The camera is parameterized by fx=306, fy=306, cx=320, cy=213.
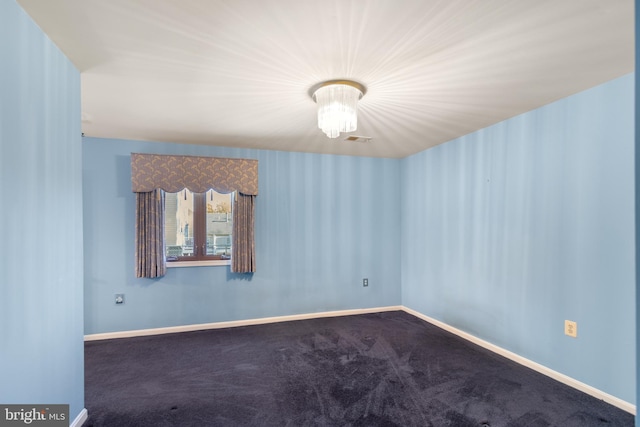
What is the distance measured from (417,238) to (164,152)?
3506 mm

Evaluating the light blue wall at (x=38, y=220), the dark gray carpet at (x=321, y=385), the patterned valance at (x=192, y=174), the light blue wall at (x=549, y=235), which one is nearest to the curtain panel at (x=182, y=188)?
the patterned valance at (x=192, y=174)

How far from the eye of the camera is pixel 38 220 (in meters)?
1.56

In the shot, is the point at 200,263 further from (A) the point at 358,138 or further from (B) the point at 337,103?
(B) the point at 337,103

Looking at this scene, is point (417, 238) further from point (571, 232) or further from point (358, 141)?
point (571, 232)

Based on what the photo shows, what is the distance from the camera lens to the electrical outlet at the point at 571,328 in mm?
2405

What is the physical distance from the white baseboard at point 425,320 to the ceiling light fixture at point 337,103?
8.61ft

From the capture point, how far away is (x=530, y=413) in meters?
2.09

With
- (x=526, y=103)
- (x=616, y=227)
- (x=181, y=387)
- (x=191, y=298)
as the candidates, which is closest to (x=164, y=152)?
(x=191, y=298)

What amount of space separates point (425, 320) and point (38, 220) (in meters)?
4.04

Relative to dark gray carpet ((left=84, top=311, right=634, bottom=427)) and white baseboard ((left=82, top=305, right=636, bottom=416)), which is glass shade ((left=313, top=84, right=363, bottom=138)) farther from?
white baseboard ((left=82, top=305, right=636, bottom=416))

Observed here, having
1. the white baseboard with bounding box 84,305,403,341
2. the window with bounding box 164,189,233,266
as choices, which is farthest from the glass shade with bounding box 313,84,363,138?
the white baseboard with bounding box 84,305,403,341

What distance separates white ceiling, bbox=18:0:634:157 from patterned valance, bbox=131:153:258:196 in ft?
2.30

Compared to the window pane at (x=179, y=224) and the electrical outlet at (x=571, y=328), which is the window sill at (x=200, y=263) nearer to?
the window pane at (x=179, y=224)

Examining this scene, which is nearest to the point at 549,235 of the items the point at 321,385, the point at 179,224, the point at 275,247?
the point at 321,385
